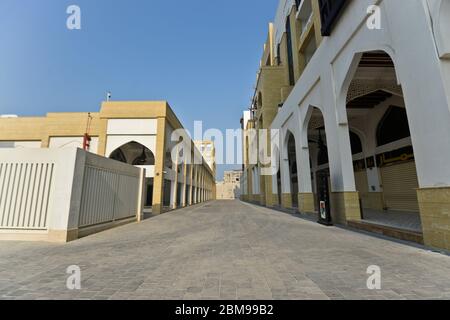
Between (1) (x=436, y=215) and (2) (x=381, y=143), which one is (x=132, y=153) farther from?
(1) (x=436, y=215)

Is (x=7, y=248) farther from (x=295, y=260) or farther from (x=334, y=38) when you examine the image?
(x=334, y=38)

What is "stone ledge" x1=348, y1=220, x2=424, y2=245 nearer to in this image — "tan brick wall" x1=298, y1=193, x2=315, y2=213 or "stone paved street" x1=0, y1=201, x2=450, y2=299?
"stone paved street" x1=0, y1=201, x2=450, y2=299

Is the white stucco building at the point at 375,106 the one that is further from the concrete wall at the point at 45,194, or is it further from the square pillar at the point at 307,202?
the concrete wall at the point at 45,194

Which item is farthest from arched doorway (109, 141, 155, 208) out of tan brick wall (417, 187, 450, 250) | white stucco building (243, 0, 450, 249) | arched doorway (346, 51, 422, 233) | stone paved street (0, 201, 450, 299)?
tan brick wall (417, 187, 450, 250)

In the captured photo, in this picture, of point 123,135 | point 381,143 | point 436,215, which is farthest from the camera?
point 123,135

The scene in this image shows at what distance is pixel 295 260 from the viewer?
398 cm

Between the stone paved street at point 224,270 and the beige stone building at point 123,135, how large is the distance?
10.5m

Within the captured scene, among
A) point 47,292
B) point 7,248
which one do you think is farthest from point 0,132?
point 47,292

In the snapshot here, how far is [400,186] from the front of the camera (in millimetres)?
11258

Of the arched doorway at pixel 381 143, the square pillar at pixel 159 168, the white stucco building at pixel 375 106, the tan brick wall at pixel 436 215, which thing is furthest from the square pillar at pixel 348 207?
the square pillar at pixel 159 168

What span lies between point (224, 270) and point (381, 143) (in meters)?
13.4

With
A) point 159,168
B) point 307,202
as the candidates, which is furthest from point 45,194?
point 307,202

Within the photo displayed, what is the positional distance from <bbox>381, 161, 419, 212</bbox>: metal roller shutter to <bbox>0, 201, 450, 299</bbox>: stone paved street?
23.6 ft

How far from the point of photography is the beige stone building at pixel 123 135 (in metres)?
15.7
